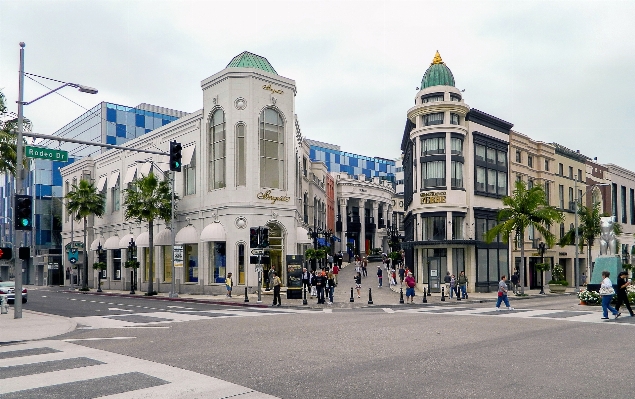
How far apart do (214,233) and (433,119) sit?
18.4m

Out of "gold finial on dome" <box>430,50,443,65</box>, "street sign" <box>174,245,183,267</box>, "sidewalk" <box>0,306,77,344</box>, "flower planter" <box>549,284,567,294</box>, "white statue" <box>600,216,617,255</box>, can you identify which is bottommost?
"flower planter" <box>549,284,567,294</box>

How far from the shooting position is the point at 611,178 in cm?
7031

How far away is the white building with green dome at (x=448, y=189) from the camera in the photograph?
43625 mm

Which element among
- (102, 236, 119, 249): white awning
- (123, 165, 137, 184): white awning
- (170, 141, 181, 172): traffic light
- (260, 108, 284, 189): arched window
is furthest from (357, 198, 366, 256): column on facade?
(170, 141, 181, 172): traffic light

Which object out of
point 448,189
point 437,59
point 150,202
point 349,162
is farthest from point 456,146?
point 349,162

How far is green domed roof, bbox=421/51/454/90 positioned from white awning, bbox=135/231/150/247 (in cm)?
2555

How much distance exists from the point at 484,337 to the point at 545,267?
3427 cm

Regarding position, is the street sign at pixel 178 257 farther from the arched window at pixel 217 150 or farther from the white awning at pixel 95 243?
the white awning at pixel 95 243

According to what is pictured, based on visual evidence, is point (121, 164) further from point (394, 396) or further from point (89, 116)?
point (394, 396)

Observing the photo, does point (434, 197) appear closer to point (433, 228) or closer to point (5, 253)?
point (433, 228)

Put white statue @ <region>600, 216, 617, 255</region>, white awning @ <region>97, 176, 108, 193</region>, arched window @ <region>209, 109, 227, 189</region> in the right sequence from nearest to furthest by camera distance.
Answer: white statue @ <region>600, 216, 617, 255</region>, arched window @ <region>209, 109, 227, 189</region>, white awning @ <region>97, 176, 108, 193</region>

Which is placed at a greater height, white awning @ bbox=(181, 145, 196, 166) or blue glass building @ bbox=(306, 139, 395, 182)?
blue glass building @ bbox=(306, 139, 395, 182)

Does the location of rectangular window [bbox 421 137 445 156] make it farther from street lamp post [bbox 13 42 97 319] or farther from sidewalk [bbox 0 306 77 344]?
sidewalk [bbox 0 306 77 344]

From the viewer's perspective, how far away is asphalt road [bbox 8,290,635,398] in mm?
9359
